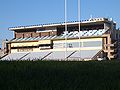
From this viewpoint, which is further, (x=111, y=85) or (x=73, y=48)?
(x=73, y=48)

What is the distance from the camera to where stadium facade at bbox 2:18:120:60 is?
58.8 meters

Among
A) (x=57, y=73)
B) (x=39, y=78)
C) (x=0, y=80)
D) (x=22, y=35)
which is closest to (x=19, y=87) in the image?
(x=0, y=80)

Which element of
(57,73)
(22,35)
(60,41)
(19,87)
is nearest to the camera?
(19,87)

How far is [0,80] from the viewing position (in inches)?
237

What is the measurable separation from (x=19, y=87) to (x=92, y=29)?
62618 millimetres

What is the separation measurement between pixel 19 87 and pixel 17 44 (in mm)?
67883

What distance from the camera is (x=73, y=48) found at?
61.9m

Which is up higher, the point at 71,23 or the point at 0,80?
the point at 71,23

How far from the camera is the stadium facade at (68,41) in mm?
58844

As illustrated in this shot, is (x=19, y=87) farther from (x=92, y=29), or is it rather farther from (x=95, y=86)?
(x=92, y=29)

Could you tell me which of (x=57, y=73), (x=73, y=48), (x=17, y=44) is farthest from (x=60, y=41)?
(x=57, y=73)

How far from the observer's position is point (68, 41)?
211 ft

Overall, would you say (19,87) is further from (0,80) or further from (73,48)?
(73,48)

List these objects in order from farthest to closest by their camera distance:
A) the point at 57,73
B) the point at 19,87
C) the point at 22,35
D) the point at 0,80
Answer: the point at 22,35 → the point at 57,73 → the point at 0,80 → the point at 19,87
